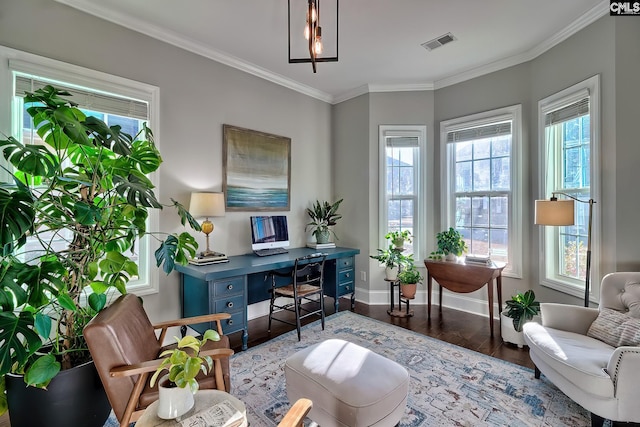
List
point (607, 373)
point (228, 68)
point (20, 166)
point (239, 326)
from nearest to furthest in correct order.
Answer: point (20, 166)
point (607, 373)
point (239, 326)
point (228, 68)

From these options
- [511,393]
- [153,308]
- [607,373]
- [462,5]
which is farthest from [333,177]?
[607,373]

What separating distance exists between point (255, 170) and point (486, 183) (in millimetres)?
2803

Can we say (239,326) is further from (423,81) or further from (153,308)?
(423,81)

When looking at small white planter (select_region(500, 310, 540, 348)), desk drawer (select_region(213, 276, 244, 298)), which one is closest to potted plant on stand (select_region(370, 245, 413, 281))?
small white planter (select_region(500, 310, 540, 348))

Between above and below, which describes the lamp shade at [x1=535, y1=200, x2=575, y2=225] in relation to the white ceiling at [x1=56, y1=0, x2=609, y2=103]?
below

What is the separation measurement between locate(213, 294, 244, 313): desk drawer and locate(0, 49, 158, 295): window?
27.1 inches

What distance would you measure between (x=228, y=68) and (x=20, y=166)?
93.6 inches

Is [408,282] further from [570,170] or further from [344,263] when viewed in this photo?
[570,170]

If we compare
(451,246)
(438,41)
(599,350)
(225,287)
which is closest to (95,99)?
(225,287)

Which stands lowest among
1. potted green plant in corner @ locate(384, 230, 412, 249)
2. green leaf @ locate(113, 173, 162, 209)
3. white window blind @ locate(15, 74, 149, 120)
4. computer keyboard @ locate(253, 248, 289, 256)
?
computer keyboard @ locate(253, 248, 289, 256)

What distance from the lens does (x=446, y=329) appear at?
127 inches

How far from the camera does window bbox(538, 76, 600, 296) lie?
261cm

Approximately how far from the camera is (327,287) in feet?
12.8

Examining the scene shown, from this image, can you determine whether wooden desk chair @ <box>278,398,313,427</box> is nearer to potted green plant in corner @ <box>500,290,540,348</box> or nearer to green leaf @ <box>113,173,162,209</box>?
green leaf @ <box>113,173,162,209</box>
